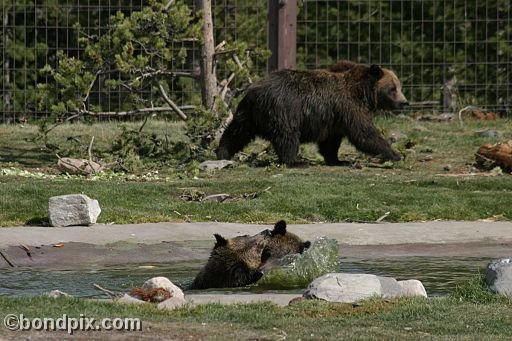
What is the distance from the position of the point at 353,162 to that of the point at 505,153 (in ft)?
7.75

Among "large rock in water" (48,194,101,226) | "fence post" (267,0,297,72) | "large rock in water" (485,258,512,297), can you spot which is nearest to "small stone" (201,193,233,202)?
"large rock in water" (48,194,101,226)

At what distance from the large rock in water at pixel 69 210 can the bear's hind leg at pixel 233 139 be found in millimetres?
5883

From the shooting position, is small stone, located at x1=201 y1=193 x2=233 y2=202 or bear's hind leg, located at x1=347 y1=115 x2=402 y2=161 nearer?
small stone, located at x1=201 y1=193 x2=233 y2=202

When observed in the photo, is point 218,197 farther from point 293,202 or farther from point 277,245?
point 277,245

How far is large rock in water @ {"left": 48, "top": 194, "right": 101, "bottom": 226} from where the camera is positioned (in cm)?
1248

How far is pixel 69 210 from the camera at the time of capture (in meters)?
12.5

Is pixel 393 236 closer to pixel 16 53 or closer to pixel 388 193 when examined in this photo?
pixel 388 193

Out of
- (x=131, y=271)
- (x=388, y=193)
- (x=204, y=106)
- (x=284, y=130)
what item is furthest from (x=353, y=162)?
(x=131, y=271)

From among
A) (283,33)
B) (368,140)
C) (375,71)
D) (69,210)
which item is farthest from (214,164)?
(69,210)

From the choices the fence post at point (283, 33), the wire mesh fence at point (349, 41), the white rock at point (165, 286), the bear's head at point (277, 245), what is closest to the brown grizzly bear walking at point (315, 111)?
the fence post at point (283, 33)

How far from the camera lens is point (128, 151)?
61.1 ft

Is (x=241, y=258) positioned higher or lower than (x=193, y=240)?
higher

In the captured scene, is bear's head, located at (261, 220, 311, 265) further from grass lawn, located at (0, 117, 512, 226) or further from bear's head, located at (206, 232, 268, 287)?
grass lawn, located at (0, 117, 512, 226)

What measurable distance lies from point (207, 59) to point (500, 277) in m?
11.3
